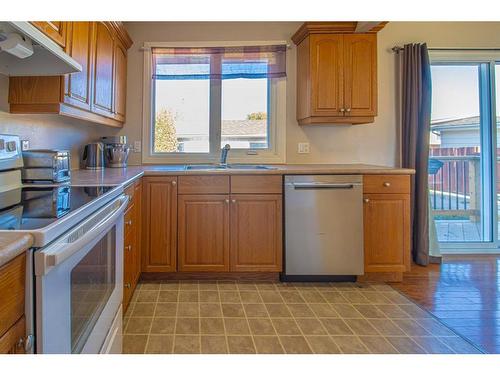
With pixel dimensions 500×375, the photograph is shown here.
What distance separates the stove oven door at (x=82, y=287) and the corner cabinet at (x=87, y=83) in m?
0.75

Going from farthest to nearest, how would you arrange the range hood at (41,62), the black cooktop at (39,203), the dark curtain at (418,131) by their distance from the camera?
the dark curtain at (418,131) → the range hood at (41,62) → the black cooktop at (39,203)

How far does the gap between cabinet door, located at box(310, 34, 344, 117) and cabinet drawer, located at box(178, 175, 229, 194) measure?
1.01 meters

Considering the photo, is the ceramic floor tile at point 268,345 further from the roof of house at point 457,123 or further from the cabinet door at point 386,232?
the roof of house at point 457,123

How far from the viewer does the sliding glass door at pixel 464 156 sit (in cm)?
346

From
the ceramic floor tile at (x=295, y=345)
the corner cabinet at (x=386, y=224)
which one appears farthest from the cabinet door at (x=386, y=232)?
the ceramic floor tile at (x=295, y=345)

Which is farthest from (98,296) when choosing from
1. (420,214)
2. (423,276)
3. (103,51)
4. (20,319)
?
(420,214)

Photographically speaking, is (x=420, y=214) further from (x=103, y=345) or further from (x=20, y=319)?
(x=20, y=319)

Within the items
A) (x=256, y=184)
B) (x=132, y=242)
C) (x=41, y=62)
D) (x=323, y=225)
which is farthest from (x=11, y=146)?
(x=323, y=225)

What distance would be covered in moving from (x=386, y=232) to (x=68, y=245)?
2304mm

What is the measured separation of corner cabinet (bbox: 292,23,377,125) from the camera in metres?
2.87

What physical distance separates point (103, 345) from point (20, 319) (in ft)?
1.95

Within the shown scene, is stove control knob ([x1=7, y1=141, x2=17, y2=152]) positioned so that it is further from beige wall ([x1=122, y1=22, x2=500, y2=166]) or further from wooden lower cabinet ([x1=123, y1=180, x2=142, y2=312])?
beige wall ([x1=122, y1=22, x2=500, y2=166])

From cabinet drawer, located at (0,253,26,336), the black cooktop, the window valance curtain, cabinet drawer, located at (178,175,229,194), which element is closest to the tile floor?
cabinet drawer, located at (178,175,229,194)
